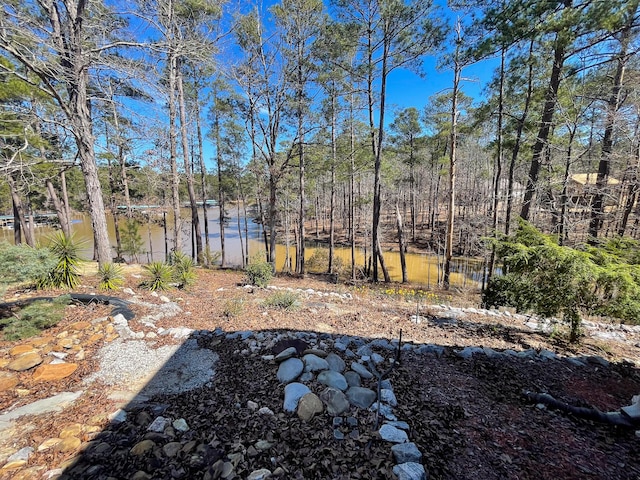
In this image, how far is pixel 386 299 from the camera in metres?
7.22

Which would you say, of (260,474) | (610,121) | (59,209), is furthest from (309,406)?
(59,209)

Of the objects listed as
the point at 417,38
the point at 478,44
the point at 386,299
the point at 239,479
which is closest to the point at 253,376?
the point at 239,479

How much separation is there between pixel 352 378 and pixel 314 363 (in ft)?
1.37

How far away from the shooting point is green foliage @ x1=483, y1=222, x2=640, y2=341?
3.55 metres

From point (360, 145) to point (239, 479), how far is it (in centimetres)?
A: 1100

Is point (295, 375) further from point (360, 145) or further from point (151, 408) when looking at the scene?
point (360, 145)

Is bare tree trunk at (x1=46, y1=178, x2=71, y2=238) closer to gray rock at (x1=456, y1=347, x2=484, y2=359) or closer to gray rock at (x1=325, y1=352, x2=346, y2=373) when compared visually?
gray rock at (x1=325, y1=352, x2=346, y2=373)

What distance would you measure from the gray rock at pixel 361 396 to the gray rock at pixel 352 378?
4.5 inches

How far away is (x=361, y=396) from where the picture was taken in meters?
2.47

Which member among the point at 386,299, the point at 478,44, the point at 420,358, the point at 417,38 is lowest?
the point at 386,299

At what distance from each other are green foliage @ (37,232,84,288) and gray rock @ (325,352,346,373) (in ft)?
16.2

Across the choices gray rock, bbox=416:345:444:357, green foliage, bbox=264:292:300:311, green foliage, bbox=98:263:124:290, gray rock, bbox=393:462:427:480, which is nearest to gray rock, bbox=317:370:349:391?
gray rock, bbox=393:462:427:480

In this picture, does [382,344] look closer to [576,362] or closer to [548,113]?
[576,362]

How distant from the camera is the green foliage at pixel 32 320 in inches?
119
